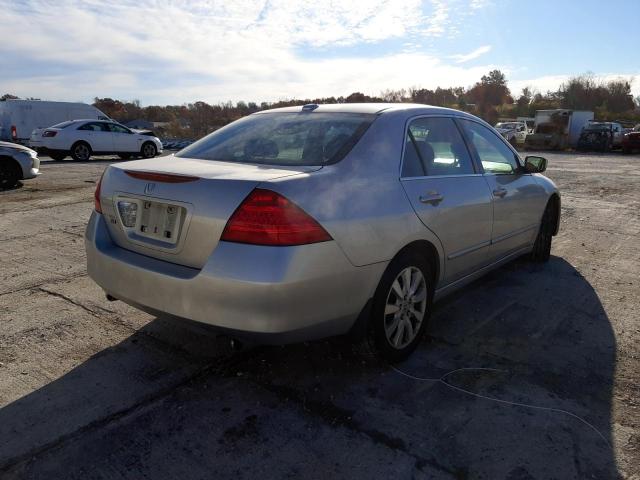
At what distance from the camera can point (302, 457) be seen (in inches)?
89.0

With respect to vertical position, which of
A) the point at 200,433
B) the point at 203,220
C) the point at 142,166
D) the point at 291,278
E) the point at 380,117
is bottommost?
the point at 200,433

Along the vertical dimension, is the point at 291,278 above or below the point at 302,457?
above

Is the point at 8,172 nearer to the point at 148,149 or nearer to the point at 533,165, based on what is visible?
the point at 148,149

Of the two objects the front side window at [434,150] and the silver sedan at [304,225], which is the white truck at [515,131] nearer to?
the front side window at [434,150]

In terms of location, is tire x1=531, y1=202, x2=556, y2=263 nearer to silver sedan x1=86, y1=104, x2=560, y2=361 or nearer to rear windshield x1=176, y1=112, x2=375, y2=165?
silver sedan x1=86, y1=104, x2=560, y2=361

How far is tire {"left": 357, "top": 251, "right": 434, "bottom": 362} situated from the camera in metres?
2.89

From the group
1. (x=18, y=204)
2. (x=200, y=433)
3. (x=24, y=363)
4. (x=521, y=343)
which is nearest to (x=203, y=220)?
(x=200, y=433)

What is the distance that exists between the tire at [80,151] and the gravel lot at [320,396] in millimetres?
15108

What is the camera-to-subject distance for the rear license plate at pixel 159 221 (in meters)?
2.60

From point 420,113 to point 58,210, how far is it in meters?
6.47

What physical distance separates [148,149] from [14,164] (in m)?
9.53

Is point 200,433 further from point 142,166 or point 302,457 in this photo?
point 142,166

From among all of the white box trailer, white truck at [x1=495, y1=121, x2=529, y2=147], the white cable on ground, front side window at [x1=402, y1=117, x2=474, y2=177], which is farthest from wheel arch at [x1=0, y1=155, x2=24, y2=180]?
white truck at [x1=495, y1=121, x2=529, y2=147]

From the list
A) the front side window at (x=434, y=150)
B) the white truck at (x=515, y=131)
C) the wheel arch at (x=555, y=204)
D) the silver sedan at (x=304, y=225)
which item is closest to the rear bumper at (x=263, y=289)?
the silver sedan at (x=304, y=225)
